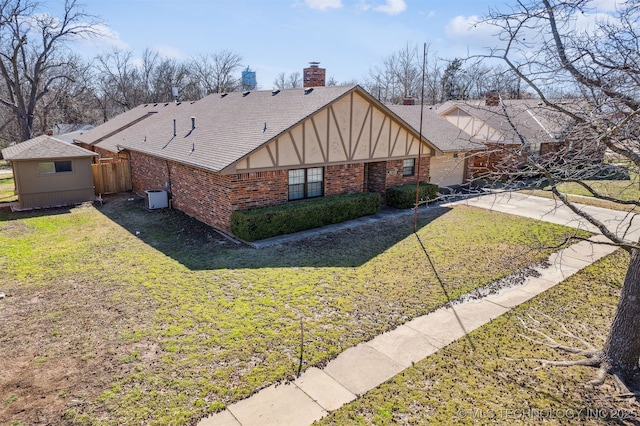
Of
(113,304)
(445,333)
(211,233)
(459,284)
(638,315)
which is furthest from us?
(211,233)

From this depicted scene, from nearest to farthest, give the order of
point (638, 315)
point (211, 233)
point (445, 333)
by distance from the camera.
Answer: point (638, 315), point (445, 333), point (211, 233)

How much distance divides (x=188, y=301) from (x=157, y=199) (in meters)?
9.00

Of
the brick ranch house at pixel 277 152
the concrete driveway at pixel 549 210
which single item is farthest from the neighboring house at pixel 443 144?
the concrete driveway at pixel 549 210

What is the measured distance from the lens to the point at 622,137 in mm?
4773

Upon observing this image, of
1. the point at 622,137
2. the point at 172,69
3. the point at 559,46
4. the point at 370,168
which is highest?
the point at 172,69

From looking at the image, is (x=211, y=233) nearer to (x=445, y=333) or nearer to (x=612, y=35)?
(x=445, y=333)

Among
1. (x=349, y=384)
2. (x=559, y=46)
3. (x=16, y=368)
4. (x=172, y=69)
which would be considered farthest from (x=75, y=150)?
(x=172, y=69)

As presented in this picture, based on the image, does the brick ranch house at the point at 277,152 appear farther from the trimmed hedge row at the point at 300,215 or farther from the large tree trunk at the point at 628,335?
the large tree trunk at the point at 628,335

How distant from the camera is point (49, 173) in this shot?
A: 647 inches

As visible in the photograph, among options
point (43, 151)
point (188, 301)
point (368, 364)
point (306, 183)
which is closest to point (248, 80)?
point (43, 151)

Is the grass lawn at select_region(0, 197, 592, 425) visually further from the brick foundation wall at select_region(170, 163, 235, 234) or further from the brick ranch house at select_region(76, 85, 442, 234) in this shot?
the brick ranch house at select_region(76, 85, 442, 234)

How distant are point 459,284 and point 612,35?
613 centimetres

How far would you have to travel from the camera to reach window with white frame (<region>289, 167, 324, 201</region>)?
1420 centimetres

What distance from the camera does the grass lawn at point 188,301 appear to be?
5719 millimetres
